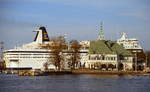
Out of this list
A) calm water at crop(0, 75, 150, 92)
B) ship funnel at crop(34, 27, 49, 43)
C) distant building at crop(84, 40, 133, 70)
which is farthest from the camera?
ship funnel at crop(34, 27, 49, 43)

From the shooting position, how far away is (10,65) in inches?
4911

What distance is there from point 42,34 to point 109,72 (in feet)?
142

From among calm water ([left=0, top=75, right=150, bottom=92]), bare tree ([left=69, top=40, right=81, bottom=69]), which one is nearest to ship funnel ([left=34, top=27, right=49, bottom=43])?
bare tree ([left=69, top=40, right=81, bottom=69])

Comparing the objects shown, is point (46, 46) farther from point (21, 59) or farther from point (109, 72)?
point (109, 72)

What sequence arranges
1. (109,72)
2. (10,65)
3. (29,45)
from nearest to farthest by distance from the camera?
(109,72) < (10,65) < (29,45)

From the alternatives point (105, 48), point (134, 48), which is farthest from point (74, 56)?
point (134, 48)

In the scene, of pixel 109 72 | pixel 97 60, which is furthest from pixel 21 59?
pixel 109 72

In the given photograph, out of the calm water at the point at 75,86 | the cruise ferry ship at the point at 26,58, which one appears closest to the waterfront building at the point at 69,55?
the cruise ferry ship at the point at 26,58

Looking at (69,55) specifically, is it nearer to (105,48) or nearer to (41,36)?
(105,48)

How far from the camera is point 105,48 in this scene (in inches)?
4505

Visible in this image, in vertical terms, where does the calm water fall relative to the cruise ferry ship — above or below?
below

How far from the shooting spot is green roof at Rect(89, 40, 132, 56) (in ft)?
374

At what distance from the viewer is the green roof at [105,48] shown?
374ft

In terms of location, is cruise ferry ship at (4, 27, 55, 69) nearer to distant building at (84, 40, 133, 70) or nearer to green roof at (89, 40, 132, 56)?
distant building at (84, 40, 133, 70)
